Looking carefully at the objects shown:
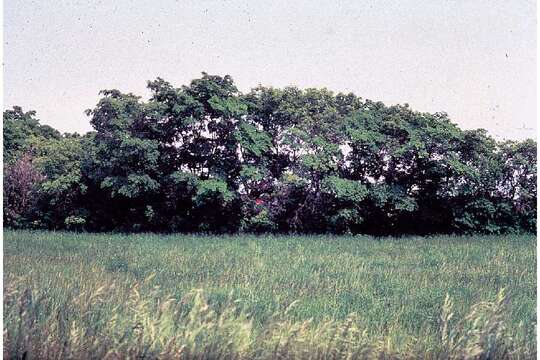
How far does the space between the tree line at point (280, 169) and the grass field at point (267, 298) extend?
171 inches

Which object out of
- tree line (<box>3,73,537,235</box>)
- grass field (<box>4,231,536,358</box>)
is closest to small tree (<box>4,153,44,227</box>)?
tree line (<box>3,73,537,235</box>)

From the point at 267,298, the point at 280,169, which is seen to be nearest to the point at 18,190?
the point at 280,169

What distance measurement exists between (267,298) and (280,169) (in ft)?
48.2

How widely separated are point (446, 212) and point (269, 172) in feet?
24.0

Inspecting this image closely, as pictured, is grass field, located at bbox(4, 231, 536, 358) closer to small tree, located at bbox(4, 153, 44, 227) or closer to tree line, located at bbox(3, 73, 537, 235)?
tree line, located at bbox(3, 73, 537, 235)

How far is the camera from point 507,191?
21016mm

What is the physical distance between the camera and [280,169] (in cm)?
2191

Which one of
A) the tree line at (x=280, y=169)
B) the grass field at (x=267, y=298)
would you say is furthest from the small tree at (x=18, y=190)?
the grass field at (x=267, y=298)

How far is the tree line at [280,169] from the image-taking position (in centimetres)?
2017

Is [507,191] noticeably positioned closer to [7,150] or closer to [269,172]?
[269,172]

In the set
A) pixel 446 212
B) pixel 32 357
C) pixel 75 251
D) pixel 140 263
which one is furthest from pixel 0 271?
pixel 446 212

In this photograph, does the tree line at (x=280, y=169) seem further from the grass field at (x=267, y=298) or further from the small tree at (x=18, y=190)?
the grass field at (x=267, y=298)

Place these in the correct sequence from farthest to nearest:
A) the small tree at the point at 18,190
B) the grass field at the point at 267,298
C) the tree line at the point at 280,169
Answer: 1. the small tree at the point at 18,190
2. the tree line at the point at 280,169
3. the grass field at the point at 267,298

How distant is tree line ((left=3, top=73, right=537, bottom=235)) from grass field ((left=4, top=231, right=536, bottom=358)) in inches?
171
